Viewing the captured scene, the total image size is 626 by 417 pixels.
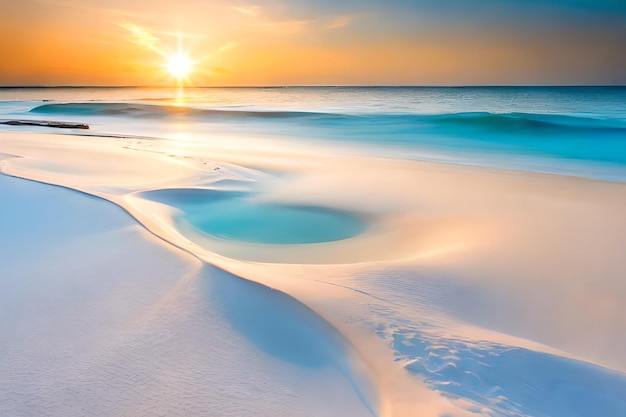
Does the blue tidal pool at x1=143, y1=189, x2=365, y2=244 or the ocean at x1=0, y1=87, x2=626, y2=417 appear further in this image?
the blue tidal pool at x1=143, y1=189, x2=365, y2=244

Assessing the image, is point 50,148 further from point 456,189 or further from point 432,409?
point 432,409

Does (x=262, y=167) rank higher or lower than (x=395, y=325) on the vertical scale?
higher

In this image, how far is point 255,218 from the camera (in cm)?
589

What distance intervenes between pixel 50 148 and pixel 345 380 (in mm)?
11586

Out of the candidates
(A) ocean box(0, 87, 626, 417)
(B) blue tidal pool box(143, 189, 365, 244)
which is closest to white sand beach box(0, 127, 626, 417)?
(A) ocean box(0, 87, 626, 417)

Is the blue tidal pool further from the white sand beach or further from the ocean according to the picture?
the white sand beach

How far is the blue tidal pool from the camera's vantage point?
5238 millimetres

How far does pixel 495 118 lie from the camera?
2375cm

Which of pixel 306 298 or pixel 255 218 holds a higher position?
Result: pixel 255 218

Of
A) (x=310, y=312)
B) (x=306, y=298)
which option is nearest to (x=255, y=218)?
(x=306, y=298)

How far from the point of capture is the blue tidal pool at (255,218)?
5.24m

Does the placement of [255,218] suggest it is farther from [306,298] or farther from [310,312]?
[310,312]

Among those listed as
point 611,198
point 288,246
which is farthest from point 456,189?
point 288,246

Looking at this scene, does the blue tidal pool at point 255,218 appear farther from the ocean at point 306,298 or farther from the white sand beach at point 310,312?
the white sand beach at point 310,312
